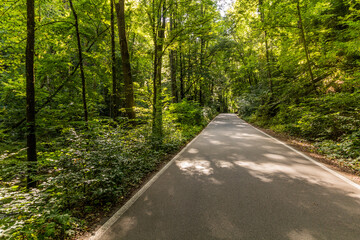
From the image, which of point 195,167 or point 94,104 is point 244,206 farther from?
point 94,104

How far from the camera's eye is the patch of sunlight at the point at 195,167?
5.07 metres

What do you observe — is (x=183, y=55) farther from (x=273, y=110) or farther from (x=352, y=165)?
(x=352, y=165)

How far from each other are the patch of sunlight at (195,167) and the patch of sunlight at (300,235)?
2552mm

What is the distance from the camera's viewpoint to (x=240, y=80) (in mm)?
36031

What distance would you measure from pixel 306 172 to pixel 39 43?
1049cm

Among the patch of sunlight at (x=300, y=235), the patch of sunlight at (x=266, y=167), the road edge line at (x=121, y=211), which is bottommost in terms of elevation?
the road edge line at (x=121, y=211)

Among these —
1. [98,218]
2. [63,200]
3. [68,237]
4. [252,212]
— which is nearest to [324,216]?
[252,212]

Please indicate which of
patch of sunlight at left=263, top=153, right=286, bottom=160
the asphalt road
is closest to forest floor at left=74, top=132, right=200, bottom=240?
the asphalt road

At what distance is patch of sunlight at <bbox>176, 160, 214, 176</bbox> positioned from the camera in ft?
16.6

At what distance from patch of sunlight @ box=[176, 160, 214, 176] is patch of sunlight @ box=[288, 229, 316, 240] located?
8.37 ft

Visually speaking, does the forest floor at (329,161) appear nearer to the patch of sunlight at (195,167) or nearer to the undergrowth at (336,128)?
the undergrowth at (336,128)

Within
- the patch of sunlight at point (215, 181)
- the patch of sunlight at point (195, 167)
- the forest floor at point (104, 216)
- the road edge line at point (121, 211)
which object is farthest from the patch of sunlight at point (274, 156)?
the forest floor at point (104, 216)

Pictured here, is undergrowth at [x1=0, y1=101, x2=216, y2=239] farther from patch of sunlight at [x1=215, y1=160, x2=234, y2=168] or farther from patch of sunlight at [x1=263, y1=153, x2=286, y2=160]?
patch of sunlight at [x1=263, y1=153, x2=286, y2=160]

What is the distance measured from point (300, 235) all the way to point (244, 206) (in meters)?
0.92
